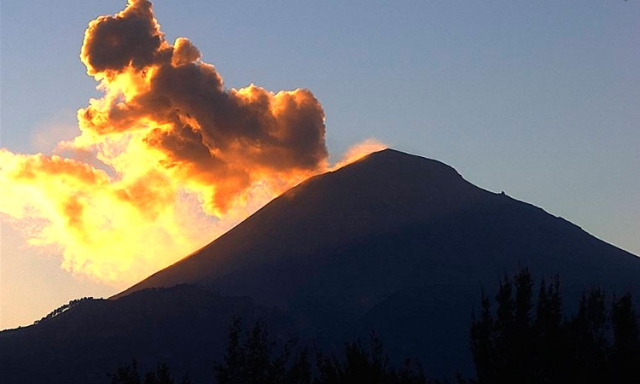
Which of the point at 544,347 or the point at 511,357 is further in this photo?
the point at 544,347

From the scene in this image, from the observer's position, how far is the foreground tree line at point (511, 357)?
119ft

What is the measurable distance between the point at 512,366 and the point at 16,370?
6761 inches

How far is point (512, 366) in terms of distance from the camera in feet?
119

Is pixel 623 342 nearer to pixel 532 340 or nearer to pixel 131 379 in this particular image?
pixel 532 340

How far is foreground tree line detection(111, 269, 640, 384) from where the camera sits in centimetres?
3638

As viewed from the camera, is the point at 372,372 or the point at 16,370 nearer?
the point at 372,372

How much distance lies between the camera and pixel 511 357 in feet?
120

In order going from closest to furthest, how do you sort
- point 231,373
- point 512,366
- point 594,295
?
point 512,366
point 231,373
point 594,295

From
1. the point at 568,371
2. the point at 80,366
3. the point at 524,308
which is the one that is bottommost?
the point at 568,371

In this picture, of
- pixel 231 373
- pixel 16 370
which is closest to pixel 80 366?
pixel 16 370

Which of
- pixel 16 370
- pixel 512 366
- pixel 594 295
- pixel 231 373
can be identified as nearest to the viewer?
pixel 512 366

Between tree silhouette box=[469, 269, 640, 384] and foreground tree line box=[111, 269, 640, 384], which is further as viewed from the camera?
foreground tree line box=[111, 269, 640, 384]

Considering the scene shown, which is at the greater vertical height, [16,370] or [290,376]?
[16,370]

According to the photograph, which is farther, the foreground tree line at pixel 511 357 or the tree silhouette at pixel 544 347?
the foreground tree line at pixel 511 357
